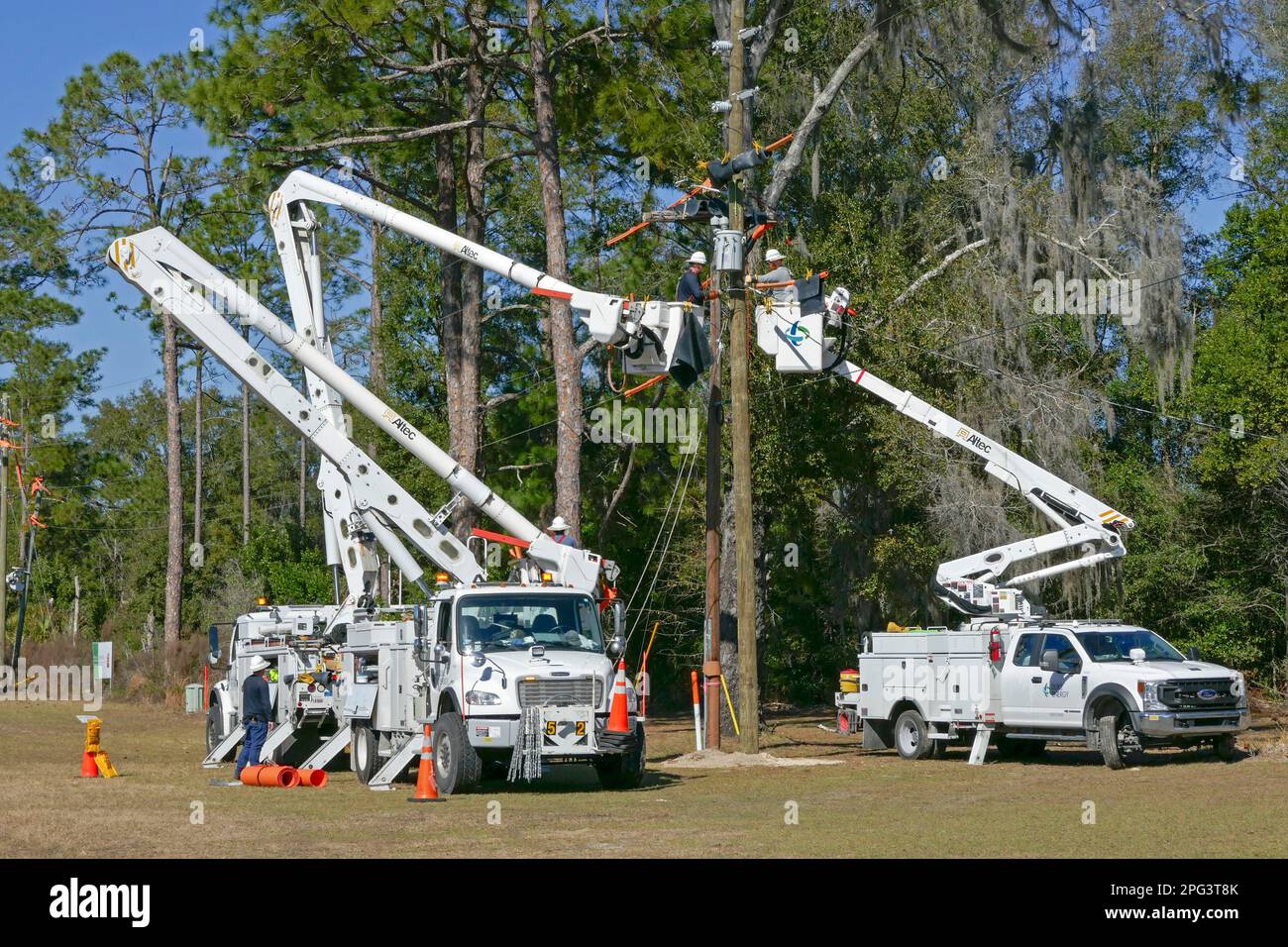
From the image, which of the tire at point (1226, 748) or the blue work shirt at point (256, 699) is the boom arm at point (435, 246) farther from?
the tire at point (1226, 748)

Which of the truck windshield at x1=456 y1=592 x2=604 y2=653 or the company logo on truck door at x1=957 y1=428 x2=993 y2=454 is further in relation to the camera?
the company logo on truck door at x1=957 y1=428 x2=993 y2=454

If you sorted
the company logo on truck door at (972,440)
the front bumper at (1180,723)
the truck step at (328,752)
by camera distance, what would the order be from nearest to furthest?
1. the truck step at (328,752)
2. the front bumper at (1180,723)
3. the company logo on truck door at (972,440)

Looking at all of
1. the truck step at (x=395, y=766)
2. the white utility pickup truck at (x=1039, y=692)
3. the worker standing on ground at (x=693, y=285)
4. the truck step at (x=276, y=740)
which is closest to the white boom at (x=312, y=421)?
the truck step at (x=276, y=740)

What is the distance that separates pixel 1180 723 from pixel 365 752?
34.9ft

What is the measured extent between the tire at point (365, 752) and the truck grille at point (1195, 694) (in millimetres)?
10250

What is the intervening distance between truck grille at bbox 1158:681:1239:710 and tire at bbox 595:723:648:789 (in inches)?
273

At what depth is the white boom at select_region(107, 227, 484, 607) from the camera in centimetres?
2217

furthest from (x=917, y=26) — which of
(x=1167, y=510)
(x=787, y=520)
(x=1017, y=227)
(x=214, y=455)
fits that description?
(x=214, y=455)

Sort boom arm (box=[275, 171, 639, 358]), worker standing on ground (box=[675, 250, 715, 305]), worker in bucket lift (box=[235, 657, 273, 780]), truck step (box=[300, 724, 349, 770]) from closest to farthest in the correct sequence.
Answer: boom arm (box=[275, 171, 639, 358]) < worker in bucket lift (box=[235, 657, 273, 780]) < truck step (box=[300, 724, 349, 770]) < worker standing on ground (box=[675, 250, 715, 305])

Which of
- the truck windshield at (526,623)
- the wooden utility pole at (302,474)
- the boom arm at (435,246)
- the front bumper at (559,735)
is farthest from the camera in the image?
the wooden utility pole at (302,474)

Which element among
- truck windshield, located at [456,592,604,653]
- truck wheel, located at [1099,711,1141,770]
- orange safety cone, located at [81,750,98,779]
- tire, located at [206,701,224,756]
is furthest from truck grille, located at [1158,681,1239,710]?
tire, located at [206,701,224,756]

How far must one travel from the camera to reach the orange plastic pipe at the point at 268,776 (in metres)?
19.5

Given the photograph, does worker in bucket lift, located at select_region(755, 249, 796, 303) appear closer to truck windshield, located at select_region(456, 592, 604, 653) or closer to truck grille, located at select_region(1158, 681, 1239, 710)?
truck windshield, located at select_region(456, 592, 604, 653)

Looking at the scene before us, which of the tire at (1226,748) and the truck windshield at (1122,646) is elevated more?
the truck windshield at (1122,646)
